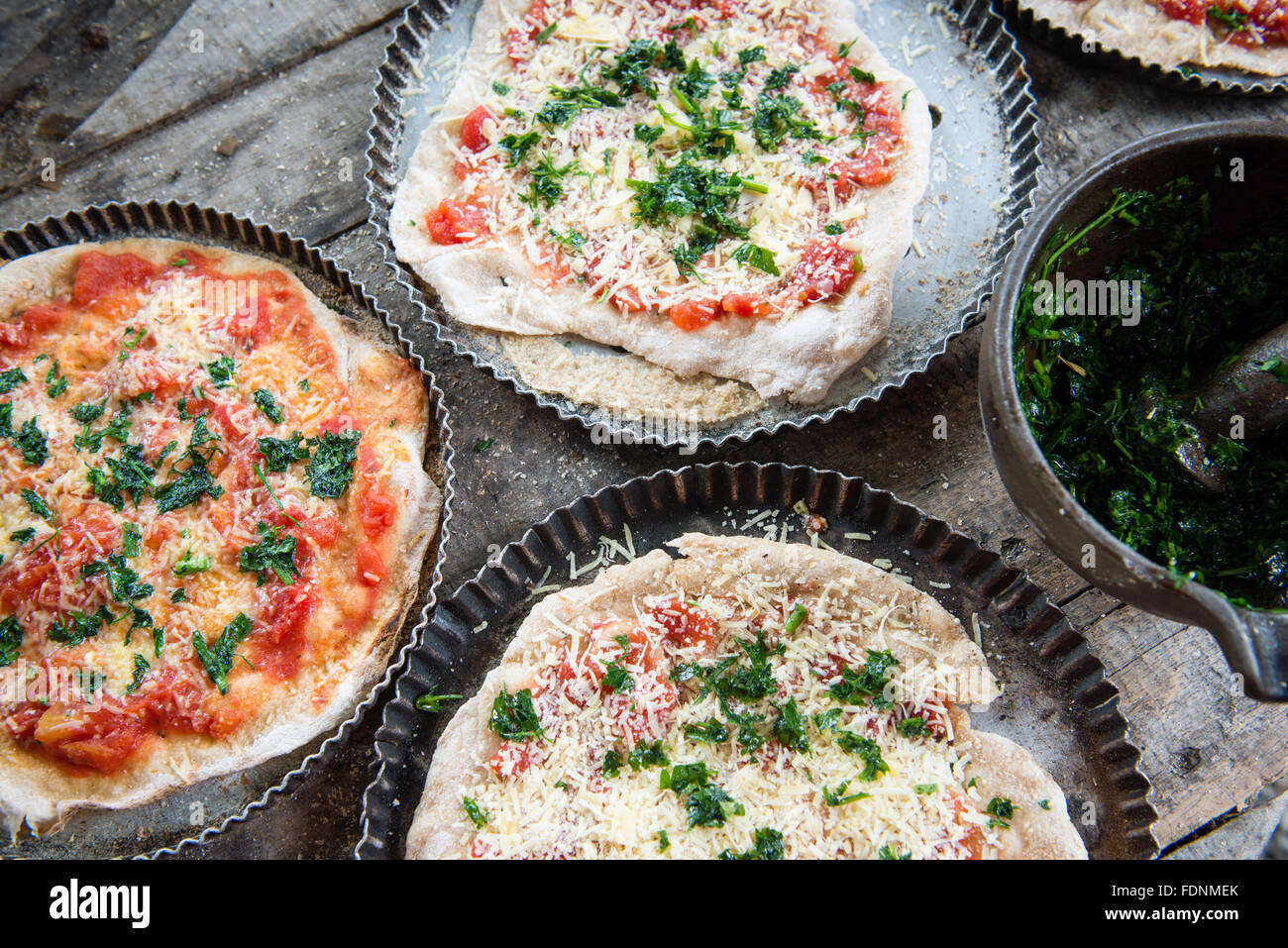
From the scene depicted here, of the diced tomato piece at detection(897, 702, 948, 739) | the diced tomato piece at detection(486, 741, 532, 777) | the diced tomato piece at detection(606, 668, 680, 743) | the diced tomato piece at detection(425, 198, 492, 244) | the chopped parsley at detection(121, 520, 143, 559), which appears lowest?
the chopped parsley at detection(121, 520, 143, 559)

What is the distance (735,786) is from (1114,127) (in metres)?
3.90

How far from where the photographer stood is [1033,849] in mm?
3535

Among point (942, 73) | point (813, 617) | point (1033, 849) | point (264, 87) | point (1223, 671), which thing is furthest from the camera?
point (264, 87)

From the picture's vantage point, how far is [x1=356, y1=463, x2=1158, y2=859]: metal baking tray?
3.74 meters

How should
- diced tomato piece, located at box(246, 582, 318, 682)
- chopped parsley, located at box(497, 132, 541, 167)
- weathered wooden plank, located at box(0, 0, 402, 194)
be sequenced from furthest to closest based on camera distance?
weathered wooden plank, located at box(0, 0, 402, 194) → chopped parsley, located at box(497, 132, 541, 167) → diced tomato piece, located at box(246, 582, 318, 682)

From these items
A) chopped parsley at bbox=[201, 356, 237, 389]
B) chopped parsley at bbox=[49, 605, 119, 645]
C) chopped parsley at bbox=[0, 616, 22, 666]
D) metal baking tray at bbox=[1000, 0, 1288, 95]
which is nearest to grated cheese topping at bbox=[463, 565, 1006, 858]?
chopped parsley at bbox=[49, 605, 119, 645]

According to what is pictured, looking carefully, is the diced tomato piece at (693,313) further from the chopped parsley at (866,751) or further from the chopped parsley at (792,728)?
the chopped parsley at (866,751)

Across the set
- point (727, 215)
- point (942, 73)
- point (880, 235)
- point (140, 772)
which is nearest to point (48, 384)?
point (140, 772)

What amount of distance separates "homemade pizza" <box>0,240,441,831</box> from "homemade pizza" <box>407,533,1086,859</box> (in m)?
0.70

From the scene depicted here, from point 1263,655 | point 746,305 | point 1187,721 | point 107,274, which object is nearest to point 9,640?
point 107,274

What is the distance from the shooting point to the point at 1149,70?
15.5 ft

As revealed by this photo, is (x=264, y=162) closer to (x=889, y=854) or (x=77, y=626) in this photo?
(x=77, y=626)

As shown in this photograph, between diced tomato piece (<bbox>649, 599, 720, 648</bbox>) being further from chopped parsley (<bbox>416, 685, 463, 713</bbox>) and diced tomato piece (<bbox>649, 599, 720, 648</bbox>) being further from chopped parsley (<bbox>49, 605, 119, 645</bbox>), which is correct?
chopped parsley (<bbox>49, 605, 119, 645</bbox>)

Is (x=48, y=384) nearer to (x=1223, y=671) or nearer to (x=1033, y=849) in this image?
(x=1033, y=849)
